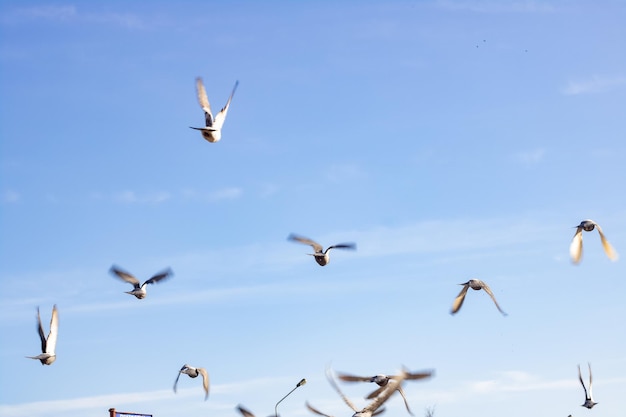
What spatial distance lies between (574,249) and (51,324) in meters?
17.8

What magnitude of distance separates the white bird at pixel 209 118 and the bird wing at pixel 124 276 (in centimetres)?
750

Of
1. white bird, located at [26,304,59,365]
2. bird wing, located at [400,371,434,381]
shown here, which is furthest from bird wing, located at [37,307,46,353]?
bird wing, located at [400,371,434,381]

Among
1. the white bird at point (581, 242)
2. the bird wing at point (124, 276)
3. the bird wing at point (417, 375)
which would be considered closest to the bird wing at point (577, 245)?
the white bird at point (581, 242)

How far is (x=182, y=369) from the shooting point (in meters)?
38.4

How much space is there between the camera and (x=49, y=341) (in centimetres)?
3356

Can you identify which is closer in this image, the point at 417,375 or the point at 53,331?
the point at 417,375

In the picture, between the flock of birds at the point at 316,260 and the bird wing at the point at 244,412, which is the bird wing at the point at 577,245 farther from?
the bird wing at the point at 244,412

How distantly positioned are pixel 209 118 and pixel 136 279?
25.8 ft

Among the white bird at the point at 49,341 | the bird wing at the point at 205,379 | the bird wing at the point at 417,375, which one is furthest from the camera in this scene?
the bird wing at the point at 205,379

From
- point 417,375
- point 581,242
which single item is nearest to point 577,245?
point 581,242

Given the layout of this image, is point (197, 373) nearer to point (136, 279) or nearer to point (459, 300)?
point (136, 279)

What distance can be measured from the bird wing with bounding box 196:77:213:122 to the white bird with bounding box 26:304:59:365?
9.07 m

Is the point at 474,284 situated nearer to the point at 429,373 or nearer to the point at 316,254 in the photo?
the point at 316,254

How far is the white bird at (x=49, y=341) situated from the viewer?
33.0 metres
